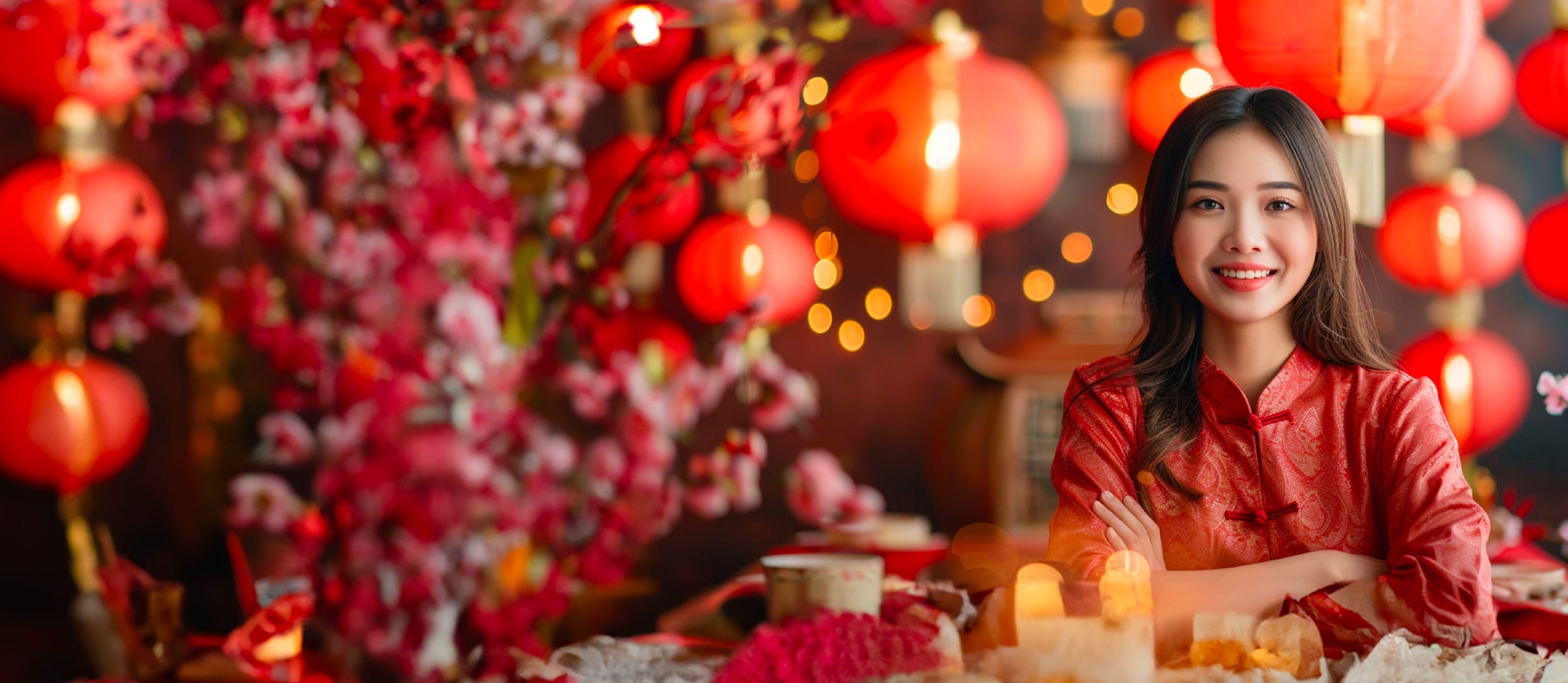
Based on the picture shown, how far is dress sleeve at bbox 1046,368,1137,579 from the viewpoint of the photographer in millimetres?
978

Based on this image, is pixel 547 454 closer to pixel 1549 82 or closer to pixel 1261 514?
pixel 1261 514

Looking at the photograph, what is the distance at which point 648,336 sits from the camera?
3369 mm

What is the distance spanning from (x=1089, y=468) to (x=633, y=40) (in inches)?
30.2

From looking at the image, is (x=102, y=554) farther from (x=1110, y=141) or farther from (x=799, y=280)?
(x=1110, y=141)

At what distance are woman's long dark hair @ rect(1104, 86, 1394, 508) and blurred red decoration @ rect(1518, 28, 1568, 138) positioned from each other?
1.20 meters

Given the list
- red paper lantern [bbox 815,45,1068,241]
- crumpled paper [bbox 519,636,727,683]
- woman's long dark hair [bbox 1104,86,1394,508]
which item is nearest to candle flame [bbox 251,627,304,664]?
crumpled paper [bbox 519,636,727,683]

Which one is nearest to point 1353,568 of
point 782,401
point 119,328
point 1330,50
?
point 1330,50

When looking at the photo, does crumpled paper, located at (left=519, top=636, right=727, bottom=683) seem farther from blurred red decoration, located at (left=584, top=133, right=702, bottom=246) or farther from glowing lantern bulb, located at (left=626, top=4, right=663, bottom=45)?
glowing lantern bulb, located at (left=626, top=4, right=663, bottom=45)

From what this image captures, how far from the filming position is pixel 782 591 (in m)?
1.27

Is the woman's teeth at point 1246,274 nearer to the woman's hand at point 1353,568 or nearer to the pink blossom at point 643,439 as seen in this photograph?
the woman's hand at point 1353,568

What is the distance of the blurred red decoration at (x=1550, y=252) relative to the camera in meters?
2.28

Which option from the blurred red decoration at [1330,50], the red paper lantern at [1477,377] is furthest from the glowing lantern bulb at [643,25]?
the red paper lantern at [1477,377]

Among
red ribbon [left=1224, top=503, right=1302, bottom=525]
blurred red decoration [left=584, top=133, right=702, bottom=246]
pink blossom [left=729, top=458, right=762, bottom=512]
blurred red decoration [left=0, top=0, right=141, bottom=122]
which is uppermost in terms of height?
A: blurred red decoration [left=0, top=0, right=141, bottom=122]

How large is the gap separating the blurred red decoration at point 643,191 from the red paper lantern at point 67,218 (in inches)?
32.9
